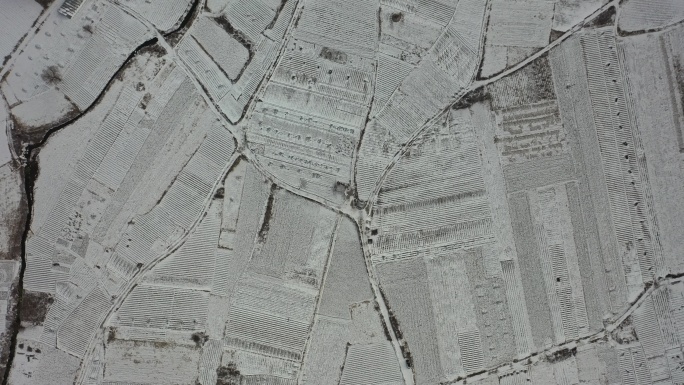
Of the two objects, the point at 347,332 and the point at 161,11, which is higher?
the point at 161,11

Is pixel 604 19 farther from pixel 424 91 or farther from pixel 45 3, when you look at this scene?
pixel 45 3

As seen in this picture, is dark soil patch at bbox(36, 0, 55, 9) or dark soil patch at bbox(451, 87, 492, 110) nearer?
dark soil patch at bbox(36, 0, 55, 9)

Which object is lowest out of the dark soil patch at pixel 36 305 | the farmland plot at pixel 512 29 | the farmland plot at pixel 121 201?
the dark soil patch at pixel 36 305

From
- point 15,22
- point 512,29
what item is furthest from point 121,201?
point 512,29

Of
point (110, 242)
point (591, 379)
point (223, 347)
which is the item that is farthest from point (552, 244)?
point (110, 242)

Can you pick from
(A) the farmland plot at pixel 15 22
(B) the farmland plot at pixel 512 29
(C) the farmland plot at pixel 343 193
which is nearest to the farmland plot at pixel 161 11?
(C) the farmland plot at pixel 343 193

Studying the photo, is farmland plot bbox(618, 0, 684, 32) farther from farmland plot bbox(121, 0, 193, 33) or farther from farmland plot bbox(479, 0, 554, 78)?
farmland plot bbox(121, 0, 193, 33)

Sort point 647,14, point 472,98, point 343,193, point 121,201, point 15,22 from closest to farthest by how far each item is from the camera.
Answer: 1. point 15,22
2. point 121,201
3. point 343,193
4. point 472,98
5. point 647,14

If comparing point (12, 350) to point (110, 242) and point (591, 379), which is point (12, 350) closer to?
point (110, 242)

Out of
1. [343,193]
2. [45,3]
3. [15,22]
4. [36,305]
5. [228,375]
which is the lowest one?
[228,375]

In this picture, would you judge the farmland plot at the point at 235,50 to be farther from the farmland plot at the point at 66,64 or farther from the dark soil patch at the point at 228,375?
the dark soil patch at the point at 228,375

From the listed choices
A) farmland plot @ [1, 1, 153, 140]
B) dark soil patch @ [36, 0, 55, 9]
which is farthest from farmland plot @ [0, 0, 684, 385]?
dark soil patch @ [36, 0, 55, 9]

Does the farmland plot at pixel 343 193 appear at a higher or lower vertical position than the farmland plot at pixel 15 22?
lower
